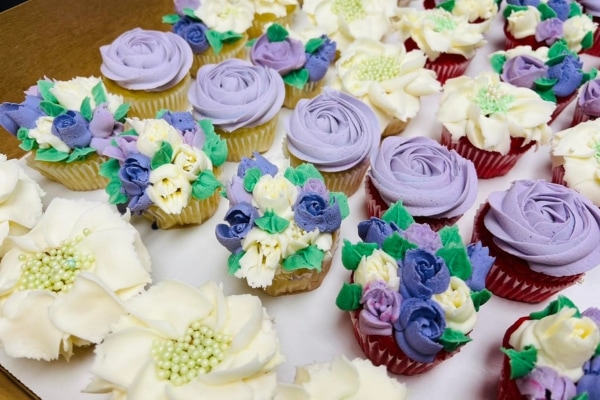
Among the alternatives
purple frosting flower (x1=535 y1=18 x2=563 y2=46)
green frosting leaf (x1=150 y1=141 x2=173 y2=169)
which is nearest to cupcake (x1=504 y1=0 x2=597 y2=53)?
purple frosting flower (x1=535 y1=18 x2=563 y2=46)

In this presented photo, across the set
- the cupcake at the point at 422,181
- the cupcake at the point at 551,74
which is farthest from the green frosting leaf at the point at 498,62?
the cupcake at the point at 422,181

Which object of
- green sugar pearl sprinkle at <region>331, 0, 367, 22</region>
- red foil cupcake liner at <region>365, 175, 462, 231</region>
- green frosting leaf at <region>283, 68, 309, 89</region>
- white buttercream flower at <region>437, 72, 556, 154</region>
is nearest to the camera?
red foil cupcake liner at <region>365, 175, 462, 231</region>

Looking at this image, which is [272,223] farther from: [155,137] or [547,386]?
[547,386]

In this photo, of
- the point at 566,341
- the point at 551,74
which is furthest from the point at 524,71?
the point at 566,341

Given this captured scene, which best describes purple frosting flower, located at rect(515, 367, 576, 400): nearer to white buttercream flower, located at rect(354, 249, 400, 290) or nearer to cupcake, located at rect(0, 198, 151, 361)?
white buttercream flower, located at rect(354, 249, 400, 290)

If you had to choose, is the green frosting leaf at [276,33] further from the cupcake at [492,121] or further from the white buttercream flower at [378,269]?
the white buttercream flower at [378,269]
